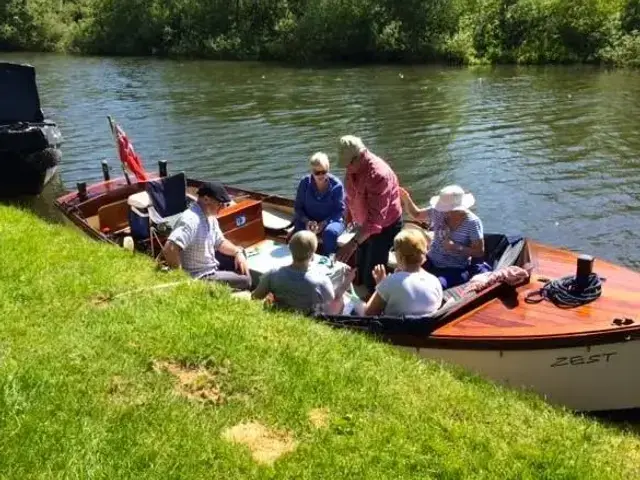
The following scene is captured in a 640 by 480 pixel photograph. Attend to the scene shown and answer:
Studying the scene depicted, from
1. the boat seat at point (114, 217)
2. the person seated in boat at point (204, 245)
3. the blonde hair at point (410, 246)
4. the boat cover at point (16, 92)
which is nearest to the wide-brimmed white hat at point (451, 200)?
the blonde hair at point (410, 246)

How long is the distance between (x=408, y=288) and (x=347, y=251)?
6.20ft

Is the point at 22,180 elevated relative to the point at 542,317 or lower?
lower

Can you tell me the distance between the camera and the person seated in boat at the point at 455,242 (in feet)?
25.2

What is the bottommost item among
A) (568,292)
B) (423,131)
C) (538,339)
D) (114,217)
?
(423,131)

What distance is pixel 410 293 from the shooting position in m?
6.55

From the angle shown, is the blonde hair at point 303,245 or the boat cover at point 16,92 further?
the boat cover at point 16,92

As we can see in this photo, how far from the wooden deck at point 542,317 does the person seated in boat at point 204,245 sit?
2.41m

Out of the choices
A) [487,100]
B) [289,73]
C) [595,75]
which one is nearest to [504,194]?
[487,100]

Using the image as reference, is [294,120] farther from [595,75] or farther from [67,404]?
[67,404]

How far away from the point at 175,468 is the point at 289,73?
35.0 m

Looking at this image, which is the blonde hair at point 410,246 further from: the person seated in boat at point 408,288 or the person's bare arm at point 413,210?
the person's bare arm at point 413,210

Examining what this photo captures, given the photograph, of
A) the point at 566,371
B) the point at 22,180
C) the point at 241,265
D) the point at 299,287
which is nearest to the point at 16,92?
the point at 22,180

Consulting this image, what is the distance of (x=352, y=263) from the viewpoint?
8891 millimetres

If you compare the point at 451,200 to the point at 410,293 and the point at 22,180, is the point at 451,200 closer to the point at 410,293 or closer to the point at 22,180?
the point at 410,293
